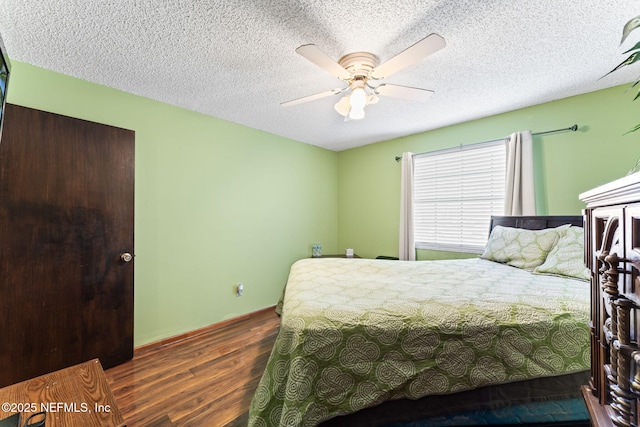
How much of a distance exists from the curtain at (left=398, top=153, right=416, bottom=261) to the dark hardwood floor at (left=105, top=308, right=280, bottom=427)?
1970 mm

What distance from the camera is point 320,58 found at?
1.47m

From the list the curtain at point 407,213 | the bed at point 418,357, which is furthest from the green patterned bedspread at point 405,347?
the curtain at point 407,213

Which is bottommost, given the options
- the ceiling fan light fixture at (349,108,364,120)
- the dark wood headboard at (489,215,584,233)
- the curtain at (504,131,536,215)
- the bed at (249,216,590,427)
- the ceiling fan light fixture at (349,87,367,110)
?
the bed at (249,216,590,427)

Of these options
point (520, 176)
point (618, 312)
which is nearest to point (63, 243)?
point (618, 312)

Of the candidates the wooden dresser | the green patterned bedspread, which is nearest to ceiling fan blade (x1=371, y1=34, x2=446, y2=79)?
the wooden dresser

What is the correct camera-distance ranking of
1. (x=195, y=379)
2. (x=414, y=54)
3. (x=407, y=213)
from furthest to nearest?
1. (x=407, y=213)
2. (x=195, y=379)
3. (x=414, y=54)

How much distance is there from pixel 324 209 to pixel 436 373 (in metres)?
3.23

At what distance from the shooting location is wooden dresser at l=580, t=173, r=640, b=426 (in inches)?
21.8

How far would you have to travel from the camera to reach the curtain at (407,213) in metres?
3.45

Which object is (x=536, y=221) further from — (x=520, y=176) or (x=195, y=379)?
(x=195, y=379)

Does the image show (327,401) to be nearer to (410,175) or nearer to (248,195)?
(248,195)

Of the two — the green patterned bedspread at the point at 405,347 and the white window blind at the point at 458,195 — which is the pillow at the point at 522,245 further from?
the green patterned bedspread at the point at 405,347

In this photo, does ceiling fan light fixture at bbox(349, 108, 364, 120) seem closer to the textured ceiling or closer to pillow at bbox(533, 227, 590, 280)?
the textured ceiling

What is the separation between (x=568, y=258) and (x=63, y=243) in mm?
3699
